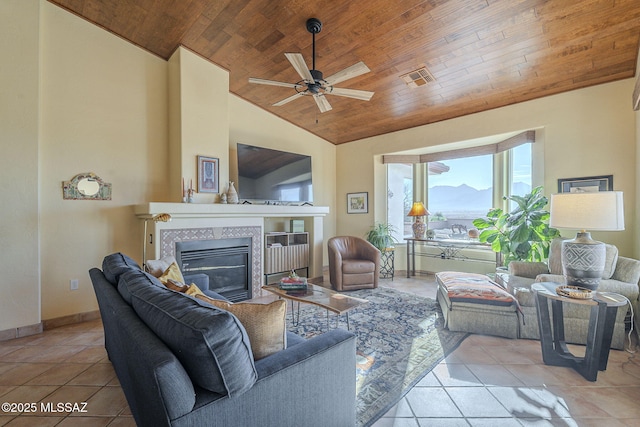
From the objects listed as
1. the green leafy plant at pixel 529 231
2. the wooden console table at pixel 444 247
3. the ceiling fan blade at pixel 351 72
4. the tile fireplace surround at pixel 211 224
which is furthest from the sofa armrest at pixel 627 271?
the tile fireplace surround at pixel 211 224

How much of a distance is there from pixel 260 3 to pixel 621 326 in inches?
176

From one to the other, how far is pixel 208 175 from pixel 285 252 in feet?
5.98

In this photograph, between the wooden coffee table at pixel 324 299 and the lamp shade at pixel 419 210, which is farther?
the lamp shade at pixel 419 210

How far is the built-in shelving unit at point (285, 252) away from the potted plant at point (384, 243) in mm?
1283

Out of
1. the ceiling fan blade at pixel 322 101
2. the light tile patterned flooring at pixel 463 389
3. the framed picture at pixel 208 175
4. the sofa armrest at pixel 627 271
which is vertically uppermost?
the ceiling fan blade at pixel 322 101

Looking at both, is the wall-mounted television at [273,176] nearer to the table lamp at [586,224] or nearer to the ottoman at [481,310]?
the ottoman at [481,310]

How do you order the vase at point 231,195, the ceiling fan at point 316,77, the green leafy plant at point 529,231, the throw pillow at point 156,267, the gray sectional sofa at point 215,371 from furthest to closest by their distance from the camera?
1. the vase at point 231,195
2. the green leafy plant at point 529,231
3. the throw pillow at point 156,267
4. the ceiling fan at point 316,77
5. the gray sectional sofa at point 215,371

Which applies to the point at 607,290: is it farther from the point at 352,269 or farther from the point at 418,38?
the point at 418,38

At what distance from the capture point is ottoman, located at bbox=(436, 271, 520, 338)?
2.74 m

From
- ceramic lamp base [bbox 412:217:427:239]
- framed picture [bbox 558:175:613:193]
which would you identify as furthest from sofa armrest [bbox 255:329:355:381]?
ceramic lamp base [bbox 412:217:427:239]

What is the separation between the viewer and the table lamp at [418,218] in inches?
203

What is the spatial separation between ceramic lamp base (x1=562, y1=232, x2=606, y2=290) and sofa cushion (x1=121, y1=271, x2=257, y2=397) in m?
2.46

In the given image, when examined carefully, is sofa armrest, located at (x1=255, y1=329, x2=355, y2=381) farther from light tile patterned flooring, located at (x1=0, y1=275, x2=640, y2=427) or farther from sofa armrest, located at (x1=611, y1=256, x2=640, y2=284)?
sofa armrest, located at (x1=611, y1=256, x2=640, y2=284)

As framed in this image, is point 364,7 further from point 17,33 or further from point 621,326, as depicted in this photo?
point 621,326
